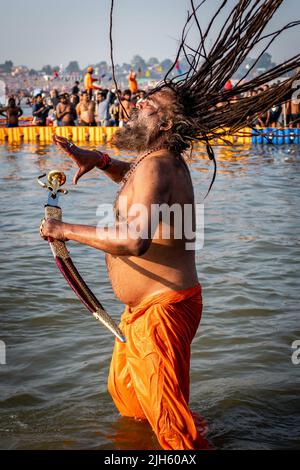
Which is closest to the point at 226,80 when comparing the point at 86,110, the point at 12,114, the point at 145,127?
the point at 145,127

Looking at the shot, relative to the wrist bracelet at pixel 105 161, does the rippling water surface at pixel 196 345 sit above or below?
below

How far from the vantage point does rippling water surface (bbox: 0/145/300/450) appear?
4.29m

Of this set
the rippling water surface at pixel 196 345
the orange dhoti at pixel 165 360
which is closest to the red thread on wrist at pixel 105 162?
the orange dhoti at pixel 165 360

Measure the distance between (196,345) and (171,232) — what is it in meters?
2.06

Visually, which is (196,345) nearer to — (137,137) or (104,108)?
(137,137)

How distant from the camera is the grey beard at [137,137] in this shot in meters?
3.81

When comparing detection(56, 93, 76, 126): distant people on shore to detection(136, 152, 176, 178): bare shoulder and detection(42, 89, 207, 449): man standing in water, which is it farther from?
detection(136, 152, 176, 178): bare shoulder

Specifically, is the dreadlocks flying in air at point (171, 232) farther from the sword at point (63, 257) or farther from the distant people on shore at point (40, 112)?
the distant people on shore at point (40, 112)

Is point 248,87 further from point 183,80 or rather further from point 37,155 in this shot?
point 37,155

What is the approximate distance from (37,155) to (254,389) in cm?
1565

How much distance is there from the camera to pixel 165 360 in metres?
3.60

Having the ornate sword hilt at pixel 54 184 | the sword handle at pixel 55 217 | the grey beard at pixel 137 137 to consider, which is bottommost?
the sword handle at pixel 55 217

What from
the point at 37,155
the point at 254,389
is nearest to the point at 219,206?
the point at 254,389

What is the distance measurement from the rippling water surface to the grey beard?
159 cm
